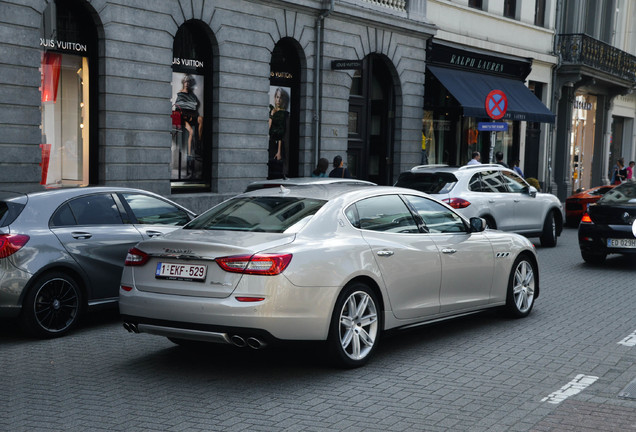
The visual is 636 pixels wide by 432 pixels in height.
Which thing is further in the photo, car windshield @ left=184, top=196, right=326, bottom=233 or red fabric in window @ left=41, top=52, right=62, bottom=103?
red fabric in window @ left=41, top=52, right=62, bottom=103

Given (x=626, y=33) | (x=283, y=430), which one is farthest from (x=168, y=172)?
(x=626, y=33)

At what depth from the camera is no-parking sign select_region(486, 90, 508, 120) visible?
1917 cm

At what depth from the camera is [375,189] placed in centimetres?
773

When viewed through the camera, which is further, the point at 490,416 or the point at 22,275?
the point at 22,275

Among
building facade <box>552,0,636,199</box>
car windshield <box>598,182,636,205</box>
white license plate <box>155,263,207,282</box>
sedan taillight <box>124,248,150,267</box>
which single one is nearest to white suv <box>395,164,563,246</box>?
car windshield <box>598,182,636,205</box>

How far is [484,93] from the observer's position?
26.7m

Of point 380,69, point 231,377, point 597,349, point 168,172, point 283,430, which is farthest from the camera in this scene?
point 380,69

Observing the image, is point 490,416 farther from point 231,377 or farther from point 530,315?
point 530,315

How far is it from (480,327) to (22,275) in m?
4.50

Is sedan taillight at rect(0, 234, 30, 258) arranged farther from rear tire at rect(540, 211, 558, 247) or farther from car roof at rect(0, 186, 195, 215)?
rear tire at rect(540, 211, 558, 247)

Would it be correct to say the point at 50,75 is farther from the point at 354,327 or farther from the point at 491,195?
the point at 354,327

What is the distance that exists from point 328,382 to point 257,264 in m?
1.06

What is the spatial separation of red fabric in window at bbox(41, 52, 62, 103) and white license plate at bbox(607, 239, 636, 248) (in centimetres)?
993

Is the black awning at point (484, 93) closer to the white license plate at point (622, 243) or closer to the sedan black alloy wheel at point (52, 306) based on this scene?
the white license plate at point (622, 243)
